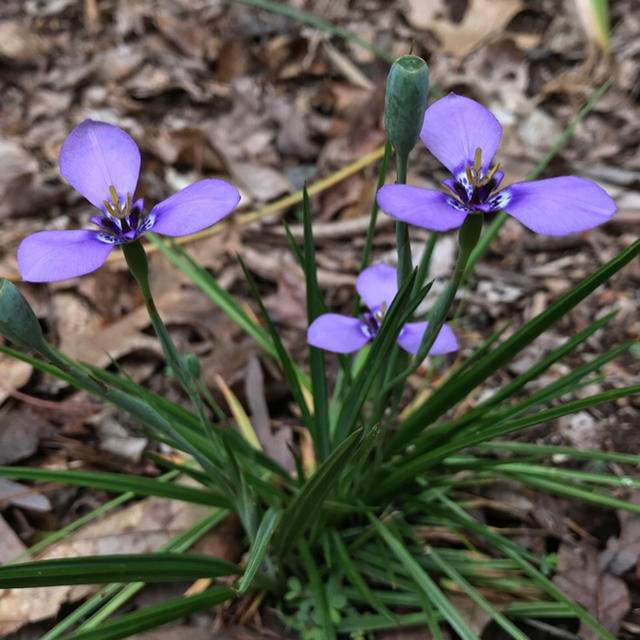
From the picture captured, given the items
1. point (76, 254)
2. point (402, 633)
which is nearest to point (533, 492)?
point (402, 633)

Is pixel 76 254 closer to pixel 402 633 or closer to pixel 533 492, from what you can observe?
pixel 402 633

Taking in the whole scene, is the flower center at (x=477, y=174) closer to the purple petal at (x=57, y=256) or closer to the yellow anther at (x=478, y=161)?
the yellow anther at (x=478, y=161)

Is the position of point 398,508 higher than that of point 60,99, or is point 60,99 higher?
point 60,99

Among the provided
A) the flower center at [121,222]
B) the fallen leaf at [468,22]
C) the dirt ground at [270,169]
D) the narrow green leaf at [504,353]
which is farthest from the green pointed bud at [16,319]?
the fallen leaf at [468,22]

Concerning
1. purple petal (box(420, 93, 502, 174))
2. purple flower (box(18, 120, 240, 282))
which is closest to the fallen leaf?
purple petal (box(420, 93, 502, 174))

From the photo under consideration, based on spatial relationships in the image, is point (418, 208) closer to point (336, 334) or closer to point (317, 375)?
point (336, 334)
